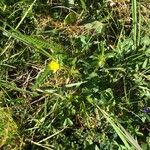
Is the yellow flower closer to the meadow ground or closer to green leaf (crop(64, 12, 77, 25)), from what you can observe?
the meadow ground

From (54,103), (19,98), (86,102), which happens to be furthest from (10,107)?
(86,102)

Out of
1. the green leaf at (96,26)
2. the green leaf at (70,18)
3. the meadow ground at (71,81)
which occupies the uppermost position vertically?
the green leaf at (70,18)

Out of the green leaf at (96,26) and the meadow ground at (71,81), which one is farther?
the green leaf at (96,26)

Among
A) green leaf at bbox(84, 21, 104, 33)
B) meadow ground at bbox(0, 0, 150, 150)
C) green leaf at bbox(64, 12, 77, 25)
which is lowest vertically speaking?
meadow ground at bbox(0, 0, 150, 150)

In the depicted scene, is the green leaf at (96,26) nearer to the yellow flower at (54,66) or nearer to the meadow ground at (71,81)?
the meadow ground at (71,81)

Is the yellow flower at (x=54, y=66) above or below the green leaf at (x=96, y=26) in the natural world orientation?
below

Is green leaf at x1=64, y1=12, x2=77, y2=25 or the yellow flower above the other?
green leaf at x1=64, y1=12, x2=77, y2=25

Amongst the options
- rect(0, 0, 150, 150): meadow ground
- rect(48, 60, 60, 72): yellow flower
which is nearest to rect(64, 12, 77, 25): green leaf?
rect(0, 0, 150, 150): meadow ground

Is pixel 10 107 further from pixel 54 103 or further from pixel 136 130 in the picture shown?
pixel 136 130

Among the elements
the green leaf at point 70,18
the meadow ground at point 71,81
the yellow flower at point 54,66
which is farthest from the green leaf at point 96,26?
the yellow flower at point 54,66
